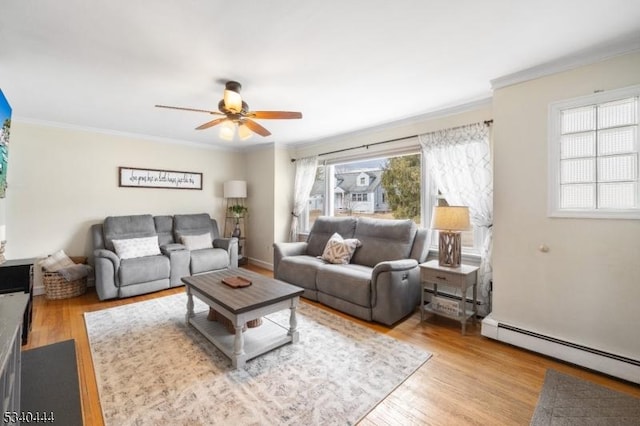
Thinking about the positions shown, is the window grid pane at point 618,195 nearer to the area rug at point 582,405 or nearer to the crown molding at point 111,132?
the area rug at point 582,405

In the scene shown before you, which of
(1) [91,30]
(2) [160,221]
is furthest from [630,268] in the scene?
(2) [160,221]

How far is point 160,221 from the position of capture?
459 cm

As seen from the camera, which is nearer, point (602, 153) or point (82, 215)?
point (602, 153)

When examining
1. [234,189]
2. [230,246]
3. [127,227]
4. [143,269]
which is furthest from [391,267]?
[127,227]

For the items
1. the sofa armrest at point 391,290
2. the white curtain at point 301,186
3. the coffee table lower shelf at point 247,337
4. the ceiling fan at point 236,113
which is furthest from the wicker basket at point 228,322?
the white curtain at point 301,186

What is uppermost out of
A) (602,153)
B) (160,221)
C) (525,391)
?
Answer: (602,153)

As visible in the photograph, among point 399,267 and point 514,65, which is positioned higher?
point 514,65

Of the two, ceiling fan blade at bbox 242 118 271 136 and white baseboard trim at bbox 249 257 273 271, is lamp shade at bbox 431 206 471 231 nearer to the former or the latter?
ceiling fan blade at bbox 242 118 271 136

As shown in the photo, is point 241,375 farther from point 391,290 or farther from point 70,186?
point 70,186

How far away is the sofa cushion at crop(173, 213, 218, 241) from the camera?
15.4 feet

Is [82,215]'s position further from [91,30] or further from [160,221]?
[91,30]

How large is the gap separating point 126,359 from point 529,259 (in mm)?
3482

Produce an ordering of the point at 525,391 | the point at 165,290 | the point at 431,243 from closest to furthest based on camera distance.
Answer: the point at 525,391 → the point at 431,243 → the point at 165,290

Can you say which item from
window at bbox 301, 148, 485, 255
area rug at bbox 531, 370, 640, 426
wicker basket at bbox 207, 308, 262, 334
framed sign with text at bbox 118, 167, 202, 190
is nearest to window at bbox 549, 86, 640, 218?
window at bbox 301, 148, 485, 255
